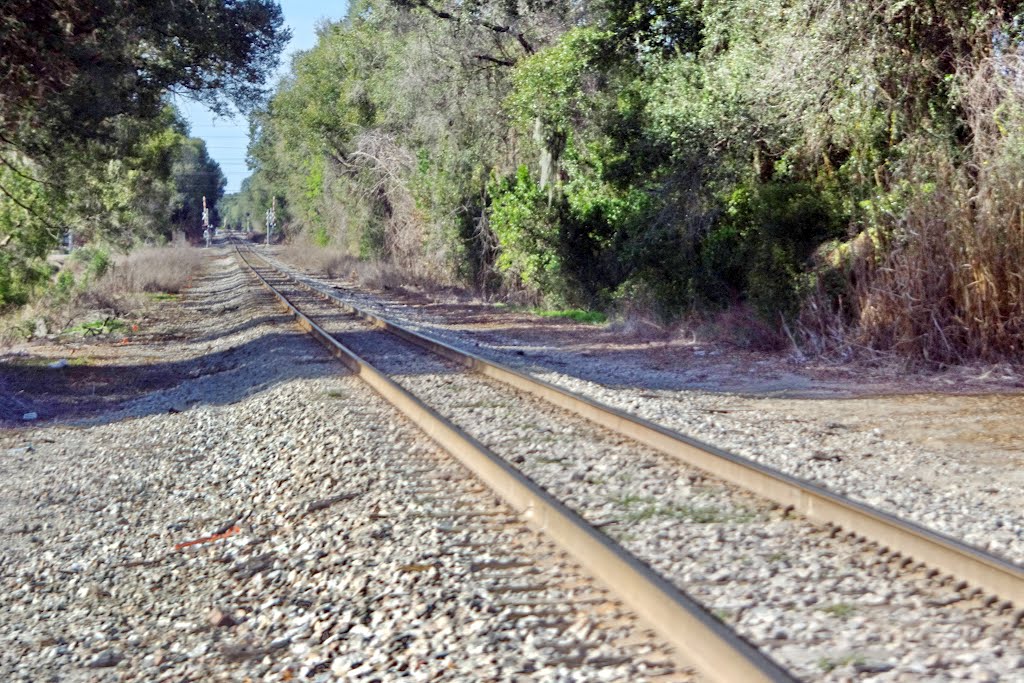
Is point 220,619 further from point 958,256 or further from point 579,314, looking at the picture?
point 579,314

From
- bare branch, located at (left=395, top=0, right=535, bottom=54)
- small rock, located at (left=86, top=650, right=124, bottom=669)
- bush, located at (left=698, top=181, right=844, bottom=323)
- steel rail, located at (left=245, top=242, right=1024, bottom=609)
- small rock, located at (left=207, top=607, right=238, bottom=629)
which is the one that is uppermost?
bare branch, located at (left=395, top=0, right=535, bottom=54)

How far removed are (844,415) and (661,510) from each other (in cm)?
462

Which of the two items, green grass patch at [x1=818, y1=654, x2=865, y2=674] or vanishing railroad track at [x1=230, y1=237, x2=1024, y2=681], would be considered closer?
green grass patch at [x1=818, y1=654, x2=865, y2=674]

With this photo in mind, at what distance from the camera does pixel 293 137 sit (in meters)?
57.5

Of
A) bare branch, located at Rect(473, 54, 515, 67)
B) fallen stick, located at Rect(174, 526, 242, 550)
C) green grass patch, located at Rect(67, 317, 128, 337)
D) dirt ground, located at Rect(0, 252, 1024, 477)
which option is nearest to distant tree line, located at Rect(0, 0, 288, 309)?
green grass patch, located at Rect(67, 317, 128, 337)

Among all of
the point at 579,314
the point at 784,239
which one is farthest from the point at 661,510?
the point at 579,314

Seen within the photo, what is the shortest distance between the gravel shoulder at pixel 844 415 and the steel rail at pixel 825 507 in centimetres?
42

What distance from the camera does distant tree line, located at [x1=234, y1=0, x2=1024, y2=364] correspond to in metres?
13.2

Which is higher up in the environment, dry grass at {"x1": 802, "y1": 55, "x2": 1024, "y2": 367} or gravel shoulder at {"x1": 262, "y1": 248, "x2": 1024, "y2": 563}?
dry grass at {"x1": 802, "y1": 55, "x2": 1024, "y2": 367}

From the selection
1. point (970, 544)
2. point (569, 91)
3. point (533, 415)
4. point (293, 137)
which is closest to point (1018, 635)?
point (970, 544)

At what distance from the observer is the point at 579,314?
947 inches

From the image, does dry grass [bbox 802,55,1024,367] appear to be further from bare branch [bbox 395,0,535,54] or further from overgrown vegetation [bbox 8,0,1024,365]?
bare branch [bbox 395,0,535,54]

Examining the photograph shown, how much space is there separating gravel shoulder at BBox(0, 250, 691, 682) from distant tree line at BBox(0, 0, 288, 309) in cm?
662

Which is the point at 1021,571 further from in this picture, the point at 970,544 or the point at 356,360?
the point at 356,360
